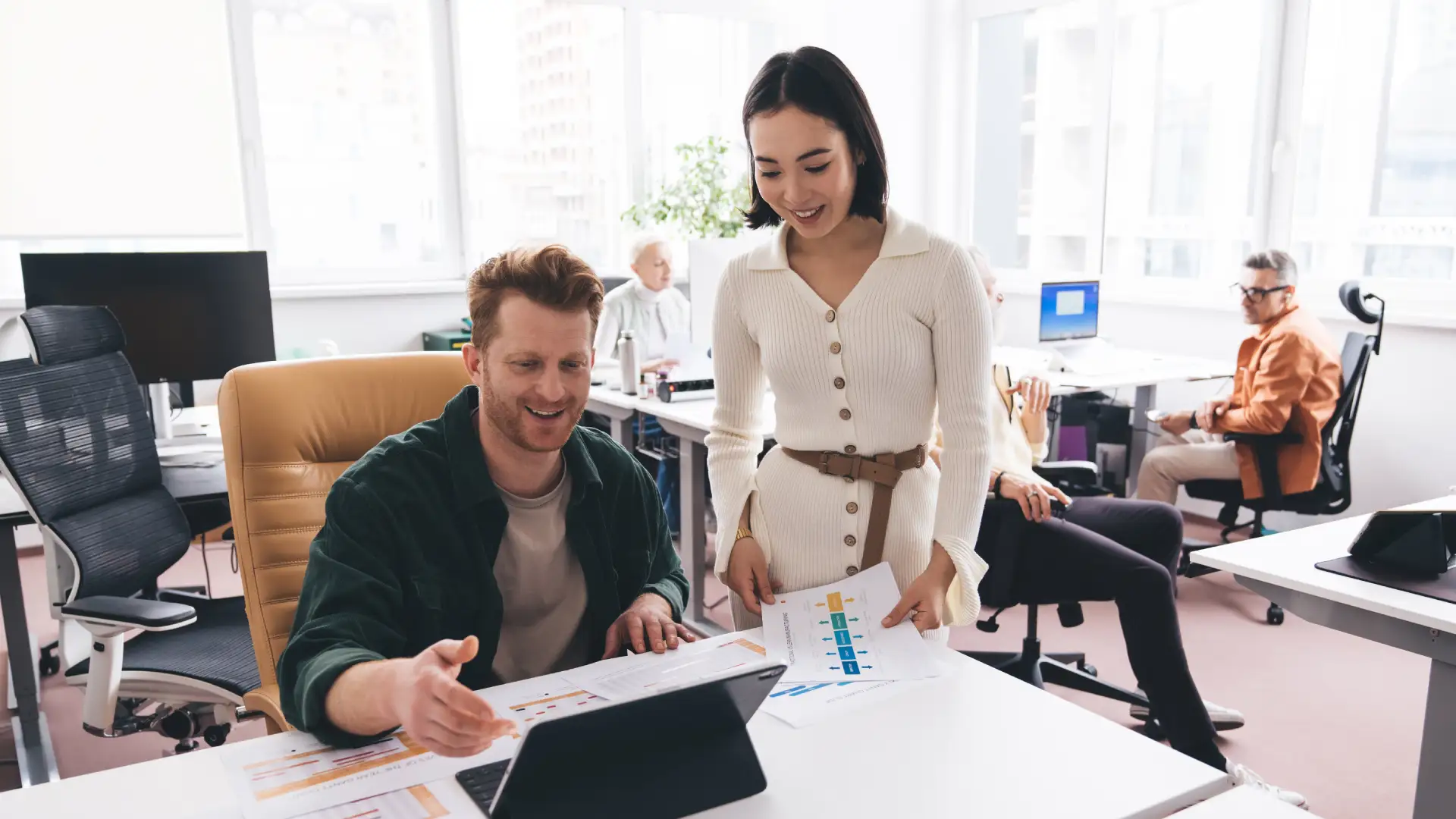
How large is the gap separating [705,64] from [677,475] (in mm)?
2873

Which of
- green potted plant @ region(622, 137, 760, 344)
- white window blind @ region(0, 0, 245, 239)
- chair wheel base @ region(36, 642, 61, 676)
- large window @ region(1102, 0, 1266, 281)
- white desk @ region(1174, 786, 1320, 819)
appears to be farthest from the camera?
green potted plant @ region(622, 137, 760, 344)

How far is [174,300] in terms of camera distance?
126 inches

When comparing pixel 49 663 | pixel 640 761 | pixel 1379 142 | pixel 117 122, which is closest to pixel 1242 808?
pixel 640 761

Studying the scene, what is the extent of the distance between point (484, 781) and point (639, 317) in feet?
11.6

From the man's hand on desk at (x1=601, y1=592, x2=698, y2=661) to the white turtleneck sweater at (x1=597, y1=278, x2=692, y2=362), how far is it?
3.07 meters

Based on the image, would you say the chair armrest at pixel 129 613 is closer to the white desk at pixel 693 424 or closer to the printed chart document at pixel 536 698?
the printed chart document at pixel 536 698

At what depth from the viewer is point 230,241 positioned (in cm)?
489

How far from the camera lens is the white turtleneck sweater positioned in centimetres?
449

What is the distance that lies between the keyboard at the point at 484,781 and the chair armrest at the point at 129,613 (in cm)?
111

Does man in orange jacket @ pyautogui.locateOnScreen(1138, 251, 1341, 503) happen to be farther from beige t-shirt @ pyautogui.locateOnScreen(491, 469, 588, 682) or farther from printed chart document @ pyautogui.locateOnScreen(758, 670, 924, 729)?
beige t-shirt @ pyautogui.locateOnScreen(491, 469, 588, 682)

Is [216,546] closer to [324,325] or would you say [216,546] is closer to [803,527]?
[324,325]

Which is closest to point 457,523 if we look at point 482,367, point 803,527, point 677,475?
point 482,367

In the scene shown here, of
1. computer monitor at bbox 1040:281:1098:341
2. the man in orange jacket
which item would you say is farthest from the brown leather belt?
computer monitor at bbox 1040:281:1098:341

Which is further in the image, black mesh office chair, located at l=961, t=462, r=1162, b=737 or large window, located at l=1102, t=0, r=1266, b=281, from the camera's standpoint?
large window, located at l=1102, t=0, r=1266, b=281
